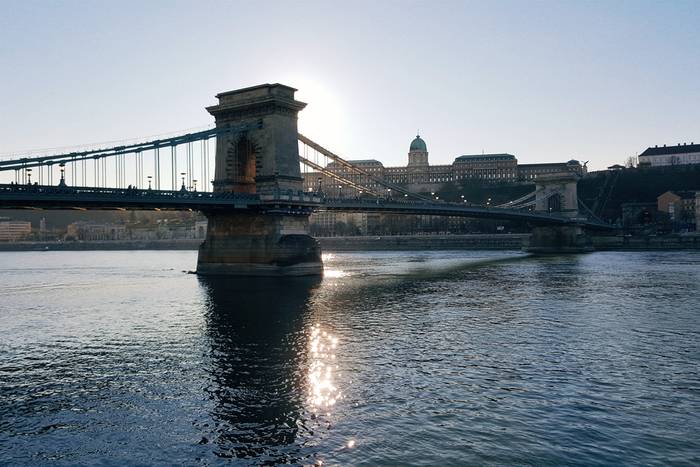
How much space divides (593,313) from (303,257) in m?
30.1

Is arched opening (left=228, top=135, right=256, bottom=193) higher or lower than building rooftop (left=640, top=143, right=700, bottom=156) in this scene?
lower

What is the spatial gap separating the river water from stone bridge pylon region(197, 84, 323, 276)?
1915 cm

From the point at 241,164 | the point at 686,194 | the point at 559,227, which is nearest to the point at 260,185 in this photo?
the point at 241,164

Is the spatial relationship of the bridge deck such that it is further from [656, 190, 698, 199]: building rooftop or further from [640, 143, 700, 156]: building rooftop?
[640, 143, 700, 156]: building rooftop

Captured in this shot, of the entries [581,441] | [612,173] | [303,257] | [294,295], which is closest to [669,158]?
[612,173]

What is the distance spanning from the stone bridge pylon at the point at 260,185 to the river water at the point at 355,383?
62.8ft

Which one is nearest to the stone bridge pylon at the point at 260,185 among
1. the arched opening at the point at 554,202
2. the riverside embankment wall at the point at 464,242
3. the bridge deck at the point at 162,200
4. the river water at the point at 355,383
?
the bridge deck at the point at 162,200

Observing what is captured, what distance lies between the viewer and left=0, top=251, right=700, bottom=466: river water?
42.3 ft

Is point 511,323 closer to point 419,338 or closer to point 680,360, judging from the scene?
point 419,338

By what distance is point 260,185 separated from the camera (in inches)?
2266

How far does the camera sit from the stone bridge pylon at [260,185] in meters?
55.7

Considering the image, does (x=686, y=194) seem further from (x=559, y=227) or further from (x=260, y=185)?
(x=260, y=185)

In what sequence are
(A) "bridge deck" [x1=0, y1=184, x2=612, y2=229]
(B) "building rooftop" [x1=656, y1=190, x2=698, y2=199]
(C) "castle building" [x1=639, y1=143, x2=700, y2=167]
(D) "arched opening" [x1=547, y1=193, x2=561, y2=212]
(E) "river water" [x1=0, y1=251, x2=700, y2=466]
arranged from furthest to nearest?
(C) "castle building" [x1=639, y1=143, x2=700, y2=167] → (B) "building rooftop" [x1=656, y1=190, x2=698, y2=199] → (D) "arched opening" [x1=547, y1=193, x2=561, y2=212] → (A) "bridge deck" [x1=0, y1=184, x2=612, y2=229] → (E) "river water" [x1=0, y1=251, x2=700, y2=466]

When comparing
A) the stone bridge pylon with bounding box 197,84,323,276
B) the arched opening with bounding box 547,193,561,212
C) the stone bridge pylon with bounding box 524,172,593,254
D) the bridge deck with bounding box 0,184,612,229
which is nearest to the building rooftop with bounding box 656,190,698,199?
the arched opening with bounding box 547,193,561,212
